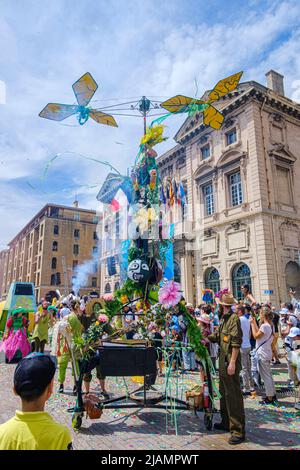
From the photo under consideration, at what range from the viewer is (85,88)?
6.46 m

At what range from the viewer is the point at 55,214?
5750 centimetres

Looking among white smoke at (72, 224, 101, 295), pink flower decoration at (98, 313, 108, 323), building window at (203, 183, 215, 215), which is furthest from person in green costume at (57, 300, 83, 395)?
white smoke at (72, 224, 101, 295)

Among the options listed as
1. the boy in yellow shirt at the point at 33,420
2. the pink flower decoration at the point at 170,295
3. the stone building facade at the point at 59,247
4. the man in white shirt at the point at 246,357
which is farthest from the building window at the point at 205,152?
the stone building facade at the point at 59,247

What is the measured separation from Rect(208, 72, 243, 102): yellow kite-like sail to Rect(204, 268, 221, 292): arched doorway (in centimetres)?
1784

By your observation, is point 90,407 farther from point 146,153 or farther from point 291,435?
point 146,153

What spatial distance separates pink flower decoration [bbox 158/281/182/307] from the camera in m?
5.52

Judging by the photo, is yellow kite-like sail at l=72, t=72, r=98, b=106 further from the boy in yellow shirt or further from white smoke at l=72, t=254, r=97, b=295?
white smoke at l=72, t=254, r=97, b=295

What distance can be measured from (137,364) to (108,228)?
408cm

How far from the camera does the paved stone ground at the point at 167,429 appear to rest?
4352mm

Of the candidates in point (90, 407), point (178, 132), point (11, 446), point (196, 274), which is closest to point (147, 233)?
point (90, 407)

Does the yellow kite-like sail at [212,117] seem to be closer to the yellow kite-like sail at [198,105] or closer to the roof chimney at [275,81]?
the yellow kite-like sail at [198,105]

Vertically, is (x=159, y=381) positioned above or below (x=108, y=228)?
below

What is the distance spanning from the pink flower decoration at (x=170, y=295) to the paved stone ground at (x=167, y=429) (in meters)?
1.70

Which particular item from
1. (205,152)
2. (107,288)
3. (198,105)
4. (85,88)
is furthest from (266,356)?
(107,288)
